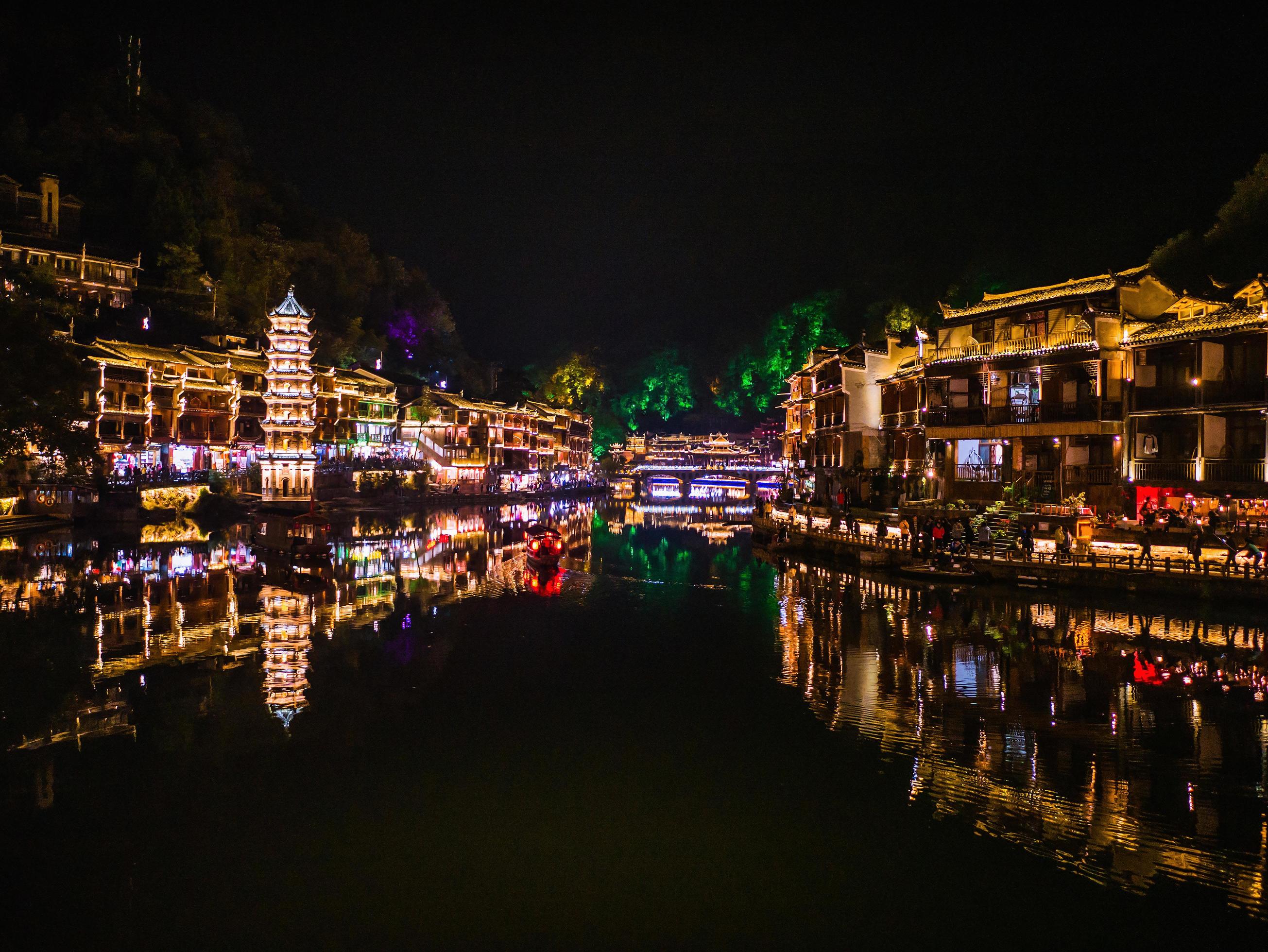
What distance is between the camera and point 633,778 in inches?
464

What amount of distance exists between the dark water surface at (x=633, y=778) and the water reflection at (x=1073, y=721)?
2.5 inches

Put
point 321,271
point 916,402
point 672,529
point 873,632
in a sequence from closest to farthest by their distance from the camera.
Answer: point 873,632
point 916,402
point 672,529
point 321,271

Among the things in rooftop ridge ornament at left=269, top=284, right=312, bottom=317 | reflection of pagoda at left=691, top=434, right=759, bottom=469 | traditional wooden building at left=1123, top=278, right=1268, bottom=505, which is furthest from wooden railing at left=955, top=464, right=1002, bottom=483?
reflection of pagoda at left=691, top=434, right=759, bottom=469

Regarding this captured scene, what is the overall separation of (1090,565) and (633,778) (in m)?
18.6

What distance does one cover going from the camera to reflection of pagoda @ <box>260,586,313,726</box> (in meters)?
15.1

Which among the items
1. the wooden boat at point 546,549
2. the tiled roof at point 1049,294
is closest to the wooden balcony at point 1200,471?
the tiled roof at point 1049,294

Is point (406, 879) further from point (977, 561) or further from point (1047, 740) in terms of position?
point (977, 561)

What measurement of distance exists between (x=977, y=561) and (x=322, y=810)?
72.8 ft

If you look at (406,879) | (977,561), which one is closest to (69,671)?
(406,879)

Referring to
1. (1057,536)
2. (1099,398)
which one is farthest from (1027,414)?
(1057,536)

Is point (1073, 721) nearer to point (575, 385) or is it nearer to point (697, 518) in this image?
point (697, 518)

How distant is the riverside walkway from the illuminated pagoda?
31.7m

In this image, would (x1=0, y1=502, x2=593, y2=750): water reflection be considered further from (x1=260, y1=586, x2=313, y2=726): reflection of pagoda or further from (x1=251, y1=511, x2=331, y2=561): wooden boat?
(x1=251, y1=511, x2=331, y2=561): wooden boat

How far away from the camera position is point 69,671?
16734 millimetres
